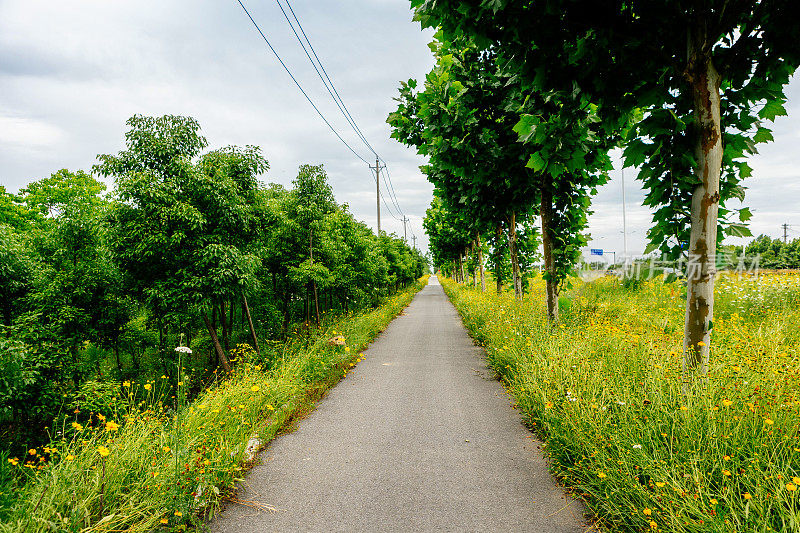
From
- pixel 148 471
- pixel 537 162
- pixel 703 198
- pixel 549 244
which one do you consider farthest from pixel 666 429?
pixel 549 244

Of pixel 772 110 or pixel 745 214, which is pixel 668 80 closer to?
pixel 772 110

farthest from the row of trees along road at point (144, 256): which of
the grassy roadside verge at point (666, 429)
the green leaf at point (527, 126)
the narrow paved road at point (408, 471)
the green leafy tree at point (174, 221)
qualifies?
the green leaf at point (527, 126)

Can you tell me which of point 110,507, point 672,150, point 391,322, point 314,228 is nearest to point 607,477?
point 672,150

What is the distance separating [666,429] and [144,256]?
34.2 feet

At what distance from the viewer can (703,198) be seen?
297cm

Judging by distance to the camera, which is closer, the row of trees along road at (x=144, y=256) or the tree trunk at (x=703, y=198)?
the tree trunk at (x=703, y=198)

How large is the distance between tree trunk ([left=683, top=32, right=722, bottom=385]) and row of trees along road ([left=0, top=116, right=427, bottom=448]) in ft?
29.1

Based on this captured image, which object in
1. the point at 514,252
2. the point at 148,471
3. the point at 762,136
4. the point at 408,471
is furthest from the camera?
the point at 514,252

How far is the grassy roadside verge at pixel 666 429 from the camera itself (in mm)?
2086

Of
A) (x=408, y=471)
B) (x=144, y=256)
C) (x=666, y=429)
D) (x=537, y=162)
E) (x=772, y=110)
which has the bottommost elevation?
(x=408, y=471)

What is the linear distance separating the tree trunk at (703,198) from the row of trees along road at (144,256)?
29.1 feet

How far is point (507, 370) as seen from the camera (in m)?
6.22

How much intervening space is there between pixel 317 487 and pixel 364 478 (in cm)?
44

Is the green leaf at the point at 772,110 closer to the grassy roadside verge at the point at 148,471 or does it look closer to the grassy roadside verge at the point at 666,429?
the grassy roadside verge at the point at 666,429
